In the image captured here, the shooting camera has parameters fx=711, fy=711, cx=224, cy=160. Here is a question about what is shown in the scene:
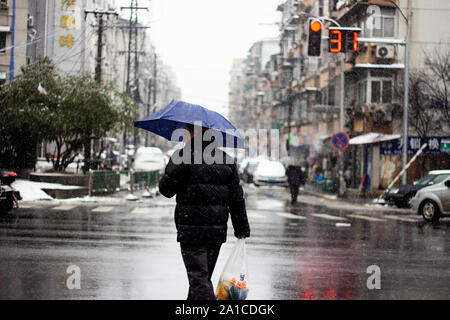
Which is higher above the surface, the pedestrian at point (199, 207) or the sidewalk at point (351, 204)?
the pedestrian at point (199, 207)

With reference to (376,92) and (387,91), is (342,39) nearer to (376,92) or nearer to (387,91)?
(387,91)

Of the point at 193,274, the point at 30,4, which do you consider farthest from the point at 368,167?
the point at 193,274

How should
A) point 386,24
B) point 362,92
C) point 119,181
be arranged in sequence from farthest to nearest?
point 362,92, point 386,24, point 119,181

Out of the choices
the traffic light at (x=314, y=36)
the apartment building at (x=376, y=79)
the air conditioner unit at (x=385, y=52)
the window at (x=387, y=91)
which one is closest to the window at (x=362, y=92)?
the apartment building at (x=376, y=79)

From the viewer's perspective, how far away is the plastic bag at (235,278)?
661 cm

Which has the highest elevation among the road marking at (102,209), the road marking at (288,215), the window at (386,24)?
the window at (386,24)

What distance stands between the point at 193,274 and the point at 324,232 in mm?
10218

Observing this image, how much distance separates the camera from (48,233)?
1375 centimetres

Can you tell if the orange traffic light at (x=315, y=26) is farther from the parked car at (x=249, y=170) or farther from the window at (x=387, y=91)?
the parked car at (x=249, y=170)

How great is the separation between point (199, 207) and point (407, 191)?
2217cm

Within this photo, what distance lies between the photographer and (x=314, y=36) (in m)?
21.3

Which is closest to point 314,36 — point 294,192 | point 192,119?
point 294,192

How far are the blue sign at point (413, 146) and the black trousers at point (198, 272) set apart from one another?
28.5 m
